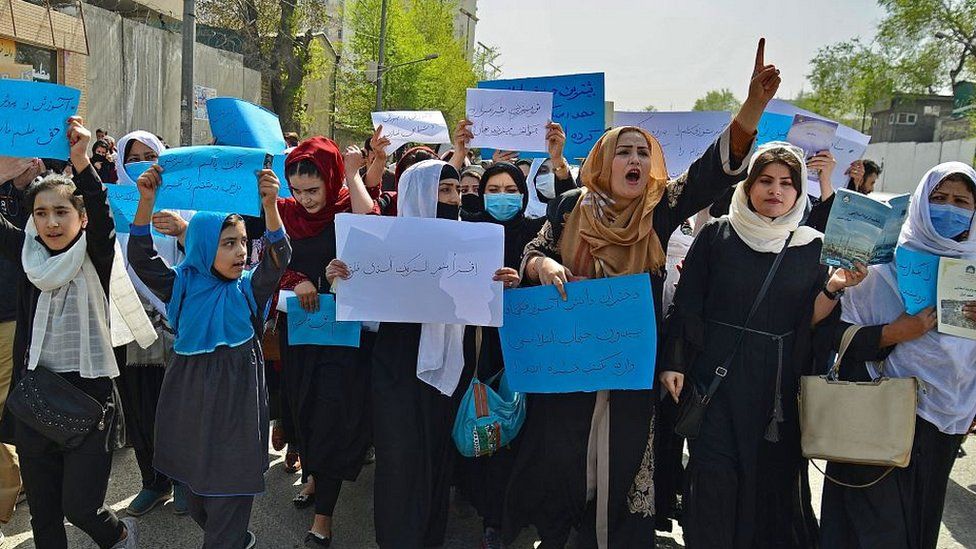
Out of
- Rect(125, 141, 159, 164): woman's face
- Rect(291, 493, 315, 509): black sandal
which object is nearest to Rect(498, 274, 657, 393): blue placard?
Rect(291, 493, 315, 509): black sandal

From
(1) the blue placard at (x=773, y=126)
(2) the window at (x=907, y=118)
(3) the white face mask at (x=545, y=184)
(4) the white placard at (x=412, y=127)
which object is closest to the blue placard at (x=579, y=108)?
(3) the white face mask at (x=545, y=184)

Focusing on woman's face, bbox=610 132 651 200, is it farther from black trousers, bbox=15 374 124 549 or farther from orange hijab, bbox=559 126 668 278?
black trousers, bbox=15 374 124 549

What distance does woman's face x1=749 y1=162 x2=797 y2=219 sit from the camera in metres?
2.69

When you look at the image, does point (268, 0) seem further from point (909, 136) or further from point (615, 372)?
point (909, 136)

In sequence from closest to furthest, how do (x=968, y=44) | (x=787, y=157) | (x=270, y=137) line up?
(x=787, y=157) < (x=270, y=137) < (x=968, y=44)

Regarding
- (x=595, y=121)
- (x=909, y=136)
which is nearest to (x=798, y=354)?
(x=595, y=121)

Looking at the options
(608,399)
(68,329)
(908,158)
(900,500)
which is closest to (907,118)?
(908,158)

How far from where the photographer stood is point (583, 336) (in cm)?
285

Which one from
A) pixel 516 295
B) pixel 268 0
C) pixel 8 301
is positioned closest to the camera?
pixel 516 295

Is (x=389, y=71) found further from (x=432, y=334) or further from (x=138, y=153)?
(x=432, y=334)

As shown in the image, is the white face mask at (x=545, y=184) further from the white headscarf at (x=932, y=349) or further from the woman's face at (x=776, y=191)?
the white headscarf at (x=932, y=349)

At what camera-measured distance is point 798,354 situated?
2809 mm

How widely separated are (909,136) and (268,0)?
43.8m

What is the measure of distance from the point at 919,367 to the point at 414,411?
209cm
